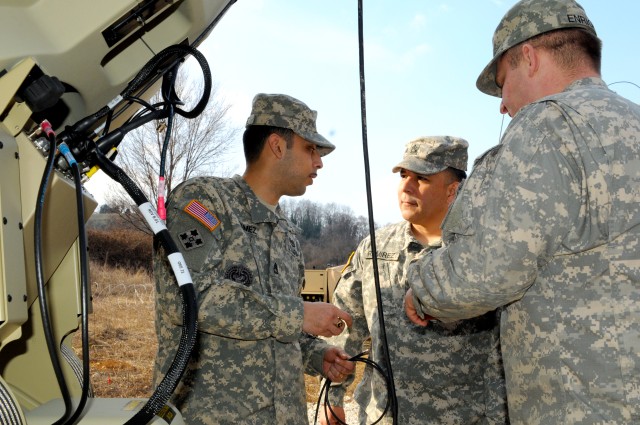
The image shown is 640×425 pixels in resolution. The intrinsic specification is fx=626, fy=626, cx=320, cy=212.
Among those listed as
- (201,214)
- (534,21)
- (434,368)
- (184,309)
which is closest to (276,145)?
(201,214)

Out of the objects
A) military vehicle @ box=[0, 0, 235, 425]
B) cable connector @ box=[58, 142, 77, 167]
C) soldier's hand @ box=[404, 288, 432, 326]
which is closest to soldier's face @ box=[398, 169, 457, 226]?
soldier's hand @ box=[404, 288, 432, 326]

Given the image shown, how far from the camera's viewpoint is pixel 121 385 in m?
8.07

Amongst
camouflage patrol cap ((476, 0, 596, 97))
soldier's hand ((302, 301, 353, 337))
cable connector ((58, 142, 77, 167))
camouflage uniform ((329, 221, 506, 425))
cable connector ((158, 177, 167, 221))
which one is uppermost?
camouflage patrol cap ((476, 0, 596, 97))

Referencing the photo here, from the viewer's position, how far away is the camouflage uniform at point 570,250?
1.79m

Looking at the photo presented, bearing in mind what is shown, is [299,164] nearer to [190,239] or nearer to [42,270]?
[190,239]

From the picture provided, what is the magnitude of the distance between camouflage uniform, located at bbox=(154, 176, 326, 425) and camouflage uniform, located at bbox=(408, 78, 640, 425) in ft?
2.86

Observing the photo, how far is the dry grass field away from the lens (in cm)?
816

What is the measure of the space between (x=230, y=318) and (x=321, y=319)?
379 millimetres

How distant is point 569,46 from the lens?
2.08 m

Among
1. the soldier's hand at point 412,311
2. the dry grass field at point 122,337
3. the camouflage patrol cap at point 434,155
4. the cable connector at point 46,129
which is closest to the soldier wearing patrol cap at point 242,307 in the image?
the soldier's hand at point 412,311

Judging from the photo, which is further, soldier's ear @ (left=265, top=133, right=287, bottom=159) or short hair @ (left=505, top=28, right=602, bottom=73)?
soldier's ear @ (left=265, top=133, right=287, bottom=159)

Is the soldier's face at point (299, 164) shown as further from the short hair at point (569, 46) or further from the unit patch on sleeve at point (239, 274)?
the short hair at point (569, 46)

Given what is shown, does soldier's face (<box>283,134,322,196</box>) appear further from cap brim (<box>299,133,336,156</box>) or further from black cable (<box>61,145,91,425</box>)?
black cable (<box>61,145,91,425</box>)

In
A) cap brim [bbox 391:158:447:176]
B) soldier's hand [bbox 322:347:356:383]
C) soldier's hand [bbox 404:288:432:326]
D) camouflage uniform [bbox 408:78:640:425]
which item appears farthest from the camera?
cap brim [bbox 391:158:447:176]
